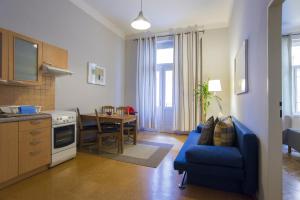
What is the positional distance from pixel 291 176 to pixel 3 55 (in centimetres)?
437

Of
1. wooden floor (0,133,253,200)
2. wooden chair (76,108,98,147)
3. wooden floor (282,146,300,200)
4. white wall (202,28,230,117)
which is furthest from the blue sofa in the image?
white wall (202,28,230,117)

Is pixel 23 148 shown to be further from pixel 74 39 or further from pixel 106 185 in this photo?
pixel 74 39

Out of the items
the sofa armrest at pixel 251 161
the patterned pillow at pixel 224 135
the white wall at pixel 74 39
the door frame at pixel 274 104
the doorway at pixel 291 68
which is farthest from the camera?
the doorway at pixel 291 68

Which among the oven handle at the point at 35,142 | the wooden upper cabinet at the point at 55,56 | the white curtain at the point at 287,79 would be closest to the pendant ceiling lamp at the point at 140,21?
the wooden upper cabinet at the point at 55,56

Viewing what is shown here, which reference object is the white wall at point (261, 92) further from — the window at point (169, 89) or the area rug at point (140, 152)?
the window at point (169, 89)

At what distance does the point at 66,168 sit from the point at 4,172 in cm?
82

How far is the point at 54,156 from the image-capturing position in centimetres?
275

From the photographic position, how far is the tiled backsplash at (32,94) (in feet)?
8.48

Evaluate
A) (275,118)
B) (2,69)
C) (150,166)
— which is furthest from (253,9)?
(2,69)

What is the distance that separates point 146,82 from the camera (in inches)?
224

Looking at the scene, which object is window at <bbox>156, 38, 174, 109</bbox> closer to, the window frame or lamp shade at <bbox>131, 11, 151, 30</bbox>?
lamp shade at <bbox>131, 11, 151, 30</bbox>

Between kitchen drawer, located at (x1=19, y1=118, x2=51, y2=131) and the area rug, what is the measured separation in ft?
3.94

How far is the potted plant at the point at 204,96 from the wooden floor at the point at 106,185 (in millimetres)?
2509

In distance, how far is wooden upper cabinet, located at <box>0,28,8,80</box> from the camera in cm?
229
